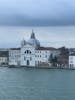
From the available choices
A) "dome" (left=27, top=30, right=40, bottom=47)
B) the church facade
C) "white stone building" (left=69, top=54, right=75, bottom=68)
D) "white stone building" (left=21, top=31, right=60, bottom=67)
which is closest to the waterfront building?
the church facade

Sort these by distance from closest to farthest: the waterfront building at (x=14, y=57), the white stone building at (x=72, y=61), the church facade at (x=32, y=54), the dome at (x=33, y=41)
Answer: the white stone building at (x=72, y=61) → the church facade at (x=32, y=54) → the dome at (x=33, y=41) → the waterfront building at (x=14, y=57)

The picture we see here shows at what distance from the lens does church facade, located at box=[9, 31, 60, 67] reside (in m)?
47.4

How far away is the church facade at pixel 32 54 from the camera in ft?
156

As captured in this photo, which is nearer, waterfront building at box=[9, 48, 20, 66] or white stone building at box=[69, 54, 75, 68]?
white stone building at box=[69, 54, 75, 68]

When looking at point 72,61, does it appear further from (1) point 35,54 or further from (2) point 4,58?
(2) point 4,58

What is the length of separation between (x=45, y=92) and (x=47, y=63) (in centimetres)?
2937

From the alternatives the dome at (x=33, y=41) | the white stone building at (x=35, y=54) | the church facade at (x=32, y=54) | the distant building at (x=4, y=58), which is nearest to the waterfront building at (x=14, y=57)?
the church facade at (x=32, y=54)

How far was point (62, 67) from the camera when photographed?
44344 millimetres

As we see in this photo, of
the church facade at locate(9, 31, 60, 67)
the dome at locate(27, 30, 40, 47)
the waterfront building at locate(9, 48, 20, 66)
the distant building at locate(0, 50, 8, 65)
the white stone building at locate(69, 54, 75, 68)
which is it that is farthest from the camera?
the distant building at locate(0, 50, 8, 65)

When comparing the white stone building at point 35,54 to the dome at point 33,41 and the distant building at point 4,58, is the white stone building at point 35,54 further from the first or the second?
the distant building at point 4,58

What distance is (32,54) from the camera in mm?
47719

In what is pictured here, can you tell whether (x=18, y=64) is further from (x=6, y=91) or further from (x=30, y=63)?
(x=6, y=91)

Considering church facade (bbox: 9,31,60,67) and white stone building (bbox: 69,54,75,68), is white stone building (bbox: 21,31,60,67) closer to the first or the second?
church facade (bbox: 9,31,60,67)

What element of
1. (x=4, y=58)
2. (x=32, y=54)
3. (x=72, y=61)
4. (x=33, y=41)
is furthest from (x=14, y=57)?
(x=72, y=61)
